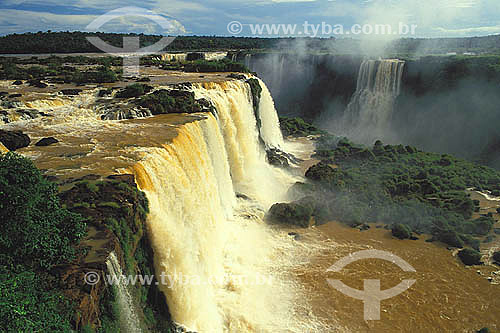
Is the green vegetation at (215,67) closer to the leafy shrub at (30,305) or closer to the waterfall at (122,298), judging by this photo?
the waterfall at (122,298)

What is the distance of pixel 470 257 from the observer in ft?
44.4

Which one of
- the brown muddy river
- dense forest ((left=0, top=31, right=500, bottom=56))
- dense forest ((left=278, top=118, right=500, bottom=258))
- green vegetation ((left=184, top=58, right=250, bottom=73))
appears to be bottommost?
the brown muddy river

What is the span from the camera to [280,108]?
47.7 meters

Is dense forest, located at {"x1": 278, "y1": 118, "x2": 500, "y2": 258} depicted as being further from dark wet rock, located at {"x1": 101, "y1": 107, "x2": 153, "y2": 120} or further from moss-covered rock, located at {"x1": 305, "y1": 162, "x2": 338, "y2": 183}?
dark wet rock, located at {"x1": 101, "y1": 107, "x2": 153, "y2": 120}

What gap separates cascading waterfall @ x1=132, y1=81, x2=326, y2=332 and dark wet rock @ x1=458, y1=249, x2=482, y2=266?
7.04 metres

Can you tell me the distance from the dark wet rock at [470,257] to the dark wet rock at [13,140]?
16.5 m

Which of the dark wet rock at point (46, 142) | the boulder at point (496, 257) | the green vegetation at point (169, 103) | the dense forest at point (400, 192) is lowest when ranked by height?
the boulder at point (496, 257)

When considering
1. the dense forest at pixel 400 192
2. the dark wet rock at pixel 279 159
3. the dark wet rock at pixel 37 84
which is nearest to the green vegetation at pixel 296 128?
the dense forest at pixel 400 192

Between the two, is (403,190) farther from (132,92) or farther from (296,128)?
(296,128)

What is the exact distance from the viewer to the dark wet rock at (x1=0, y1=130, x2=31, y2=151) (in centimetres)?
1055

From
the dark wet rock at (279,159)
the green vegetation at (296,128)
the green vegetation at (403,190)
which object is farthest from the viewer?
the green vegetation at (296,128)

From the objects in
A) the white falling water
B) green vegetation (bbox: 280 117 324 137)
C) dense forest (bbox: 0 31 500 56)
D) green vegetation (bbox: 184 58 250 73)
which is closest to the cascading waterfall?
the white falling water

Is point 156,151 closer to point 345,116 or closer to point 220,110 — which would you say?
point 220,110

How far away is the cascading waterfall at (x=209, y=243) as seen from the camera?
893cm
